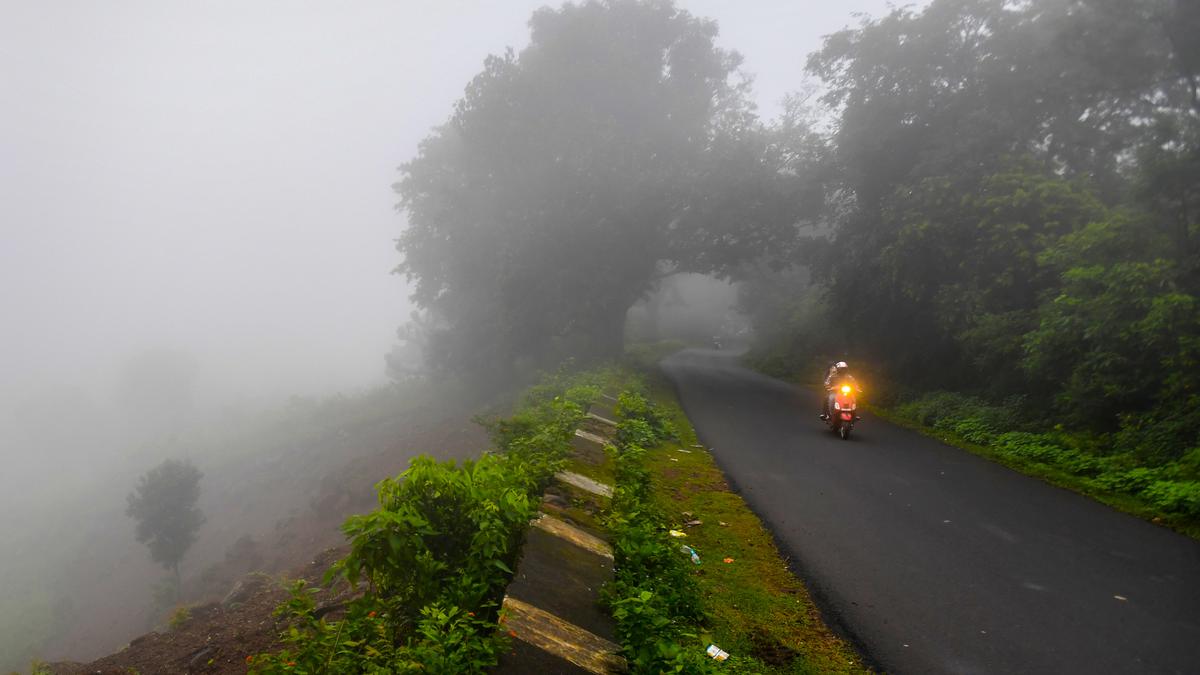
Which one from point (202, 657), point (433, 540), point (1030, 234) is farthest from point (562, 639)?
point (1030, 234)

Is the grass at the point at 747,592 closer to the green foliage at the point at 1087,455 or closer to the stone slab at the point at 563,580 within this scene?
the stone slab at the point at 563,580

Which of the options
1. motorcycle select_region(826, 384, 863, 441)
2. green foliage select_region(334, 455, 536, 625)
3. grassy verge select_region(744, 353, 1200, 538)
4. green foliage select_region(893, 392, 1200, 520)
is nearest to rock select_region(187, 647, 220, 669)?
green foliage select_region(334, 455, 536, 625)

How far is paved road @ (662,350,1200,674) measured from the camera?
455 cm

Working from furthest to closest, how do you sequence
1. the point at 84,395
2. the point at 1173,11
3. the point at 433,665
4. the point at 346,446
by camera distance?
the point at 84,395
the point at 346,446
the point at 1173,11
the point at 433,665

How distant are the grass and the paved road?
0.70 feet

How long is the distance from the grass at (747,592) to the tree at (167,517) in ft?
105

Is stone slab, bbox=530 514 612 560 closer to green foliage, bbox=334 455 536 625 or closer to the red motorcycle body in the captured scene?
green foliage, bbox=334 455 536 625

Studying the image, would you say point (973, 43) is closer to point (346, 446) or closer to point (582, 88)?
point (582, 88)

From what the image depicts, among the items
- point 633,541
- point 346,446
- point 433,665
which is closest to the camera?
point 433,665

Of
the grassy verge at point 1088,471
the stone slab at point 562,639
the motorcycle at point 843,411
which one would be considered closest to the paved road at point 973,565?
the grassy verge at point 1088,471

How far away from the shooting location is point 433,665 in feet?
10.2

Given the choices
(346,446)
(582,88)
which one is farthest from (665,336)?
(582,88)

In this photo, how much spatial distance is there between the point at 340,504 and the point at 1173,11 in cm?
2979

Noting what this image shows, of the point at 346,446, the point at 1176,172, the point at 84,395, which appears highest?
the point at 1176,172
